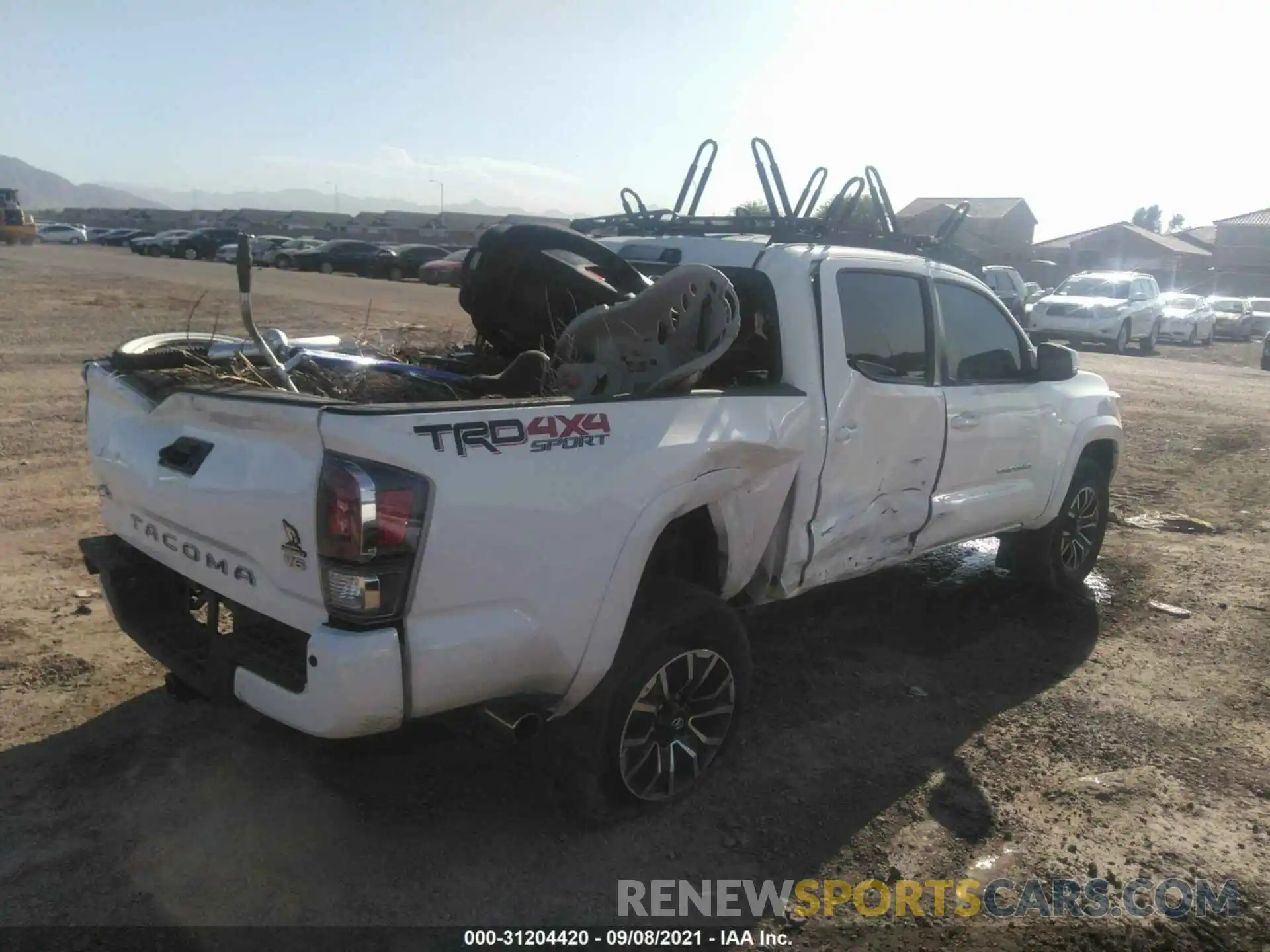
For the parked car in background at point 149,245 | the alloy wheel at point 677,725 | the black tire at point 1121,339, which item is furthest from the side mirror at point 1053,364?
the parked car in background at point 149,245

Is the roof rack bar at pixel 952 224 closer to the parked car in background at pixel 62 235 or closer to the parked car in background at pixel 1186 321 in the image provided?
the parked car in background at pixel 1186 321

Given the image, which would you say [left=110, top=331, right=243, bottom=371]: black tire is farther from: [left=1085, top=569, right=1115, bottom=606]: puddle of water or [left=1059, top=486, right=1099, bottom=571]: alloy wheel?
[left=1085, top=569, right=1115, bottom=606]: puddle of water

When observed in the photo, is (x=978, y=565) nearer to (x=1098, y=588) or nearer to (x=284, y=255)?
(x=1098, y=588)

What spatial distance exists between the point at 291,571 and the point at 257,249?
4280 centimetres

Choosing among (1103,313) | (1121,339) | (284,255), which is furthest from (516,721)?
(284,255)

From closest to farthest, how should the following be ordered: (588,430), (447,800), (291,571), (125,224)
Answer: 1. (291,571)
2. (588,430)
3. (447,800)
4. (125,224)

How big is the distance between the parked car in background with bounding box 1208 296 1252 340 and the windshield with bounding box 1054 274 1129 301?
10.7 meters

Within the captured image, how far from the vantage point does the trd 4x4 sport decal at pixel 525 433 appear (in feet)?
8.69

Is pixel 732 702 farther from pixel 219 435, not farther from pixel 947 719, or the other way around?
Result: pixel 219 435

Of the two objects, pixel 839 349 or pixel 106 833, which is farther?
pixel 839 349

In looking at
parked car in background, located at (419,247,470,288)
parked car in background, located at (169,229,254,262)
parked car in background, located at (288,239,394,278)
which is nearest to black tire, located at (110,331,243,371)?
parked car in background, located at (419,247,470,288)

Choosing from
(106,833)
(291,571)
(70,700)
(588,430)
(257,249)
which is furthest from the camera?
(257,249)

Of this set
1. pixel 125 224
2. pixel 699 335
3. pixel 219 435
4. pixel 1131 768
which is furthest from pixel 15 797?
→ pixel 125 224

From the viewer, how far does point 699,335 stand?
372cm
